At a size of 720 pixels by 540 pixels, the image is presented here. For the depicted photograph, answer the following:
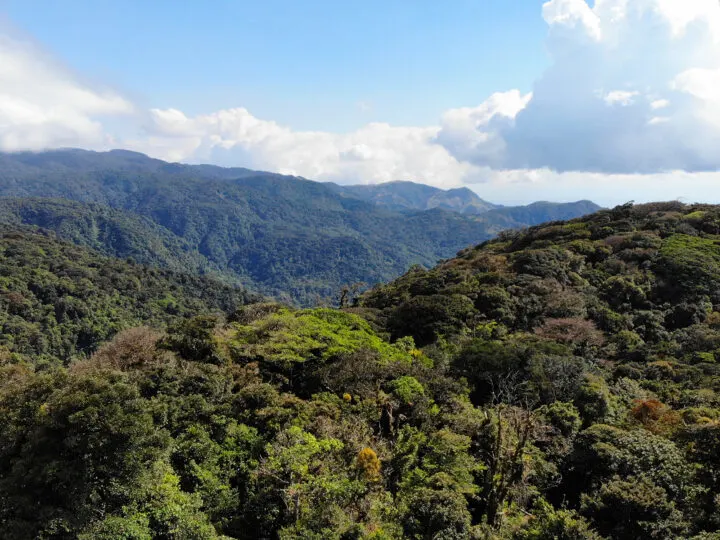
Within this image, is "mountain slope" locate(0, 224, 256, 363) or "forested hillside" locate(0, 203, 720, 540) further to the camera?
"mountain slope" locate(0, 224, 256, 363)

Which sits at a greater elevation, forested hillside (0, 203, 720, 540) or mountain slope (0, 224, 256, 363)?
forested hillside (0, 203, 720, 540)

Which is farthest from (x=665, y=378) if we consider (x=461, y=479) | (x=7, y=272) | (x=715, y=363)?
(x=7, y=272)

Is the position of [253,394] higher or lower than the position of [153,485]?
higher

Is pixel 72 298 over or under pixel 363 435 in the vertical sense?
under

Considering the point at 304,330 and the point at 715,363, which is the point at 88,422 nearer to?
the point at 304,330

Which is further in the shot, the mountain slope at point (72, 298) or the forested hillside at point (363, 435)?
the mountain slope at point (72, 298)

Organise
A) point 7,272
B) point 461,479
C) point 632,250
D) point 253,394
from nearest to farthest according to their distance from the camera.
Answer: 1. point 461,479
2. point 253,394
3. point 632,250
4. point 7,272

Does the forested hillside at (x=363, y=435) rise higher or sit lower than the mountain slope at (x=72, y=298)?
higher

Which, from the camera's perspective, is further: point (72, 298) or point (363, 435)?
point (72, 298)
